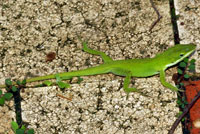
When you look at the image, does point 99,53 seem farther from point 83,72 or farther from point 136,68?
point 136,68

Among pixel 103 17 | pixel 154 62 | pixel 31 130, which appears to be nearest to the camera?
pixel 31 130

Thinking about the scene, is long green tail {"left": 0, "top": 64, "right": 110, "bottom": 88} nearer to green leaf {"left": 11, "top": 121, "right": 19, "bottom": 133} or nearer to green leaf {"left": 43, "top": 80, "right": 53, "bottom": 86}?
green leaf {"left": 43, "top": 80, "right": 53, "bottom": 86}

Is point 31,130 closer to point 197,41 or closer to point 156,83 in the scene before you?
point 156,83

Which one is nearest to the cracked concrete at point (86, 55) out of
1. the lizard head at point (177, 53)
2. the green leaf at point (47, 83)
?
the green leaf at point (47, 83)

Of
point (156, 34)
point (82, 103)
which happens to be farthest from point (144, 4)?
point (82, 103)

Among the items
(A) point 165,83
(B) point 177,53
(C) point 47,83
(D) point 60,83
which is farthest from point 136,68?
(C) point 47,83

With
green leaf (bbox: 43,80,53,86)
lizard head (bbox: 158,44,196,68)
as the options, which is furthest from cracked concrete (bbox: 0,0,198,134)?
lizard head (bbox: 158,44,196,68)

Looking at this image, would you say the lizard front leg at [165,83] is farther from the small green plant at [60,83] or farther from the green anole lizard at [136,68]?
the small green plant at [60,83]
